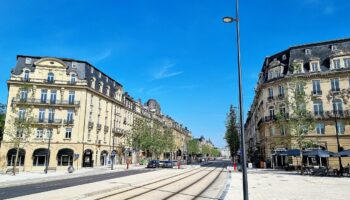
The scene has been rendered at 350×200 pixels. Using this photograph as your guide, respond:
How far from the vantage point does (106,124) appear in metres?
53.4

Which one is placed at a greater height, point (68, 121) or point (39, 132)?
point (68, 121)

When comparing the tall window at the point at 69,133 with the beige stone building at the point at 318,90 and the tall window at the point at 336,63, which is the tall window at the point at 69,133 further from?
the tall window at the point at 336,63

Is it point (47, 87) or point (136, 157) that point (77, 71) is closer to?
point (47, 87)

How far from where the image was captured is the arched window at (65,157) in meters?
43.6

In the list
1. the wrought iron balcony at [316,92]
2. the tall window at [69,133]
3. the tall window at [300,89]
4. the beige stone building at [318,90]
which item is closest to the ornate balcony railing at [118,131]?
the tall window at [69,133]

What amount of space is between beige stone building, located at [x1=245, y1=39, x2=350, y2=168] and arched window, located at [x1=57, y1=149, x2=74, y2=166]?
30.9 metres

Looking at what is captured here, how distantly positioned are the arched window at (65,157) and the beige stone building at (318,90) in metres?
30.9

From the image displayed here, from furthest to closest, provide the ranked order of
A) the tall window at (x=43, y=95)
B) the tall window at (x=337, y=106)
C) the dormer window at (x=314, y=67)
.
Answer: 1. the tall window at (x=43, y=95)
2. the dormer window at (x=314, y=67)
3. the tall window at (x=337, y=106)

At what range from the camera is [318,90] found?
4019cm

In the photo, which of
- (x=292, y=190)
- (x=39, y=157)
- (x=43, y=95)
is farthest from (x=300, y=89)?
(x=39, y=157)

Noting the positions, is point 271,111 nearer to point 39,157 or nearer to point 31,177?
point 31,177

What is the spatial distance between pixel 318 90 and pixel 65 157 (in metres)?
40.0

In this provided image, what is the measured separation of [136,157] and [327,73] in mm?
46786

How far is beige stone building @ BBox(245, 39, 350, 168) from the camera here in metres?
38.5
